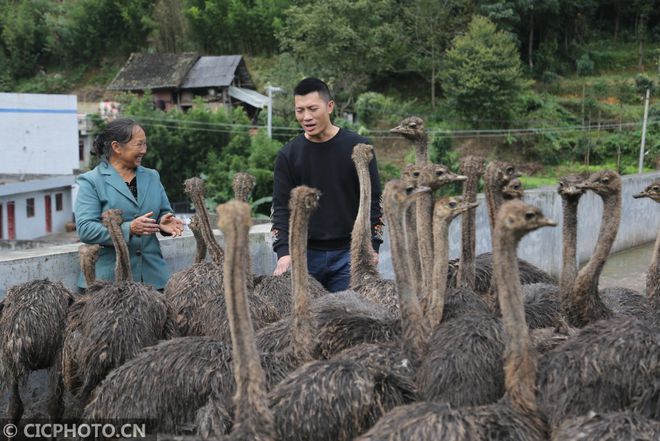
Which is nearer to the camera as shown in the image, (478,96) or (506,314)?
(506,314)

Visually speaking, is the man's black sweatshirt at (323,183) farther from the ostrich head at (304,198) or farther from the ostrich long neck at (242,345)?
the ostrich long neck at (242,345)

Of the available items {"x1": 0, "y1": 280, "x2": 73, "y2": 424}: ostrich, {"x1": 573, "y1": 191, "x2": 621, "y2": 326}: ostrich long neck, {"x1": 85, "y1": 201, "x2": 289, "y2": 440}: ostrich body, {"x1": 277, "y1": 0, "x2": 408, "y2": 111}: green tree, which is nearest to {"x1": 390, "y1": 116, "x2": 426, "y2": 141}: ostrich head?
{"x1": 573, "y1": 191, "x2": 621, "y2": 326}: ostrich long neck

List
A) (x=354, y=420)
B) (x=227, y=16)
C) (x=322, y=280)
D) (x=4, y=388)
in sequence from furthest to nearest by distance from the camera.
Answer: (x=227, y=16), (x=322, y=280), (x=4, y=388), (x=354, y=420)

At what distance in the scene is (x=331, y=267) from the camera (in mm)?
6324

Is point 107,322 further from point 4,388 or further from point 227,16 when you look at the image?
point 227,16

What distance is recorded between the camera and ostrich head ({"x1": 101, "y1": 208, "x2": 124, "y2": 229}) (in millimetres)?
5482

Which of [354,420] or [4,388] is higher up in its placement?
[354,420]

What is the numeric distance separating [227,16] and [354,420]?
189 ft

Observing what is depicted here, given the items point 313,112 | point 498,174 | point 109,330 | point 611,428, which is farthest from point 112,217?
point 611,428

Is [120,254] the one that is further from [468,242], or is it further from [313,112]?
[468,242]

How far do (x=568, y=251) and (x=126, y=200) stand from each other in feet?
9.43

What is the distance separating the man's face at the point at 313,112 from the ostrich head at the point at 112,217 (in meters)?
1.33

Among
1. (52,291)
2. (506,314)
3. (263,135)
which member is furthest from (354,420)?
(263,135)

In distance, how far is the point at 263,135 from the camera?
113ft
